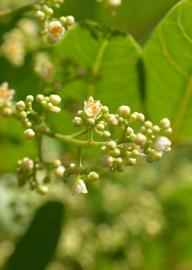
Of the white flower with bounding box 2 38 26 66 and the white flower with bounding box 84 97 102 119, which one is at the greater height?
the white flower with bounding box 84 97 102 119

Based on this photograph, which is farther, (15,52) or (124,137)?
(15,52)

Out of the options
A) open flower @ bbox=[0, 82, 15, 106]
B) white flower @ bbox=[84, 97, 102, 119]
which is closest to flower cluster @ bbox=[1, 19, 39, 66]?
open flower @ bbox=[0, 82, 15, 106]

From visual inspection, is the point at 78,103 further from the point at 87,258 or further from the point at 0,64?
the point at 87,258

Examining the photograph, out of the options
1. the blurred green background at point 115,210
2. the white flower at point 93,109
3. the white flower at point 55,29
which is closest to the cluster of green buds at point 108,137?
the white flower at point 93,109

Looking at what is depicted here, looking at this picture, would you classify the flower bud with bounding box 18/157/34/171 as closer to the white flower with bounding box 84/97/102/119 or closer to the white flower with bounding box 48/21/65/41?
the white flower with bounding box 84/97/102/119

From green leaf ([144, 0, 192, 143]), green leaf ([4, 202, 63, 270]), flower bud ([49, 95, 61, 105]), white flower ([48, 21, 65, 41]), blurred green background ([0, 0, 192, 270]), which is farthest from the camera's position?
blurred green background ([0, 0, 192, 270])

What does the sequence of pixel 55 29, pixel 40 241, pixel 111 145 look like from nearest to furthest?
pixel 111 145 → pixel 55 29 → pixel 40 241

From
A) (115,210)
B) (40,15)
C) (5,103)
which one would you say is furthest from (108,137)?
(115,210)

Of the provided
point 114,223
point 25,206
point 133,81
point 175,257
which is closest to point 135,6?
point 133,81

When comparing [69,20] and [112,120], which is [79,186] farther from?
[69,20]
